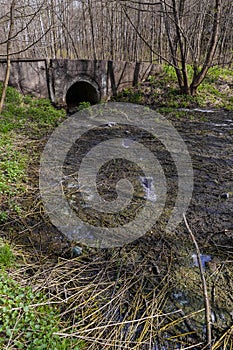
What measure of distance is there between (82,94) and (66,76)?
1.66m

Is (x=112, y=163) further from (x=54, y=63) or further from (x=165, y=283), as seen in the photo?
(x=54, y=63)

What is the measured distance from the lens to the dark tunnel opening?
7.58m

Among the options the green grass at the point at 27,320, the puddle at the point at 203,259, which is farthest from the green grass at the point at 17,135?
the puddle at the point at 203,259

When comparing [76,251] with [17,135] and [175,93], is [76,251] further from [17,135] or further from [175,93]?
[175,93]

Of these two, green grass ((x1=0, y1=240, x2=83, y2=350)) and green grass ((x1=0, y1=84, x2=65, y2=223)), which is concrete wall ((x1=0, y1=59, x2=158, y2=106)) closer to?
green grass ((x1=0, y1=84, x2=65, y2=223))

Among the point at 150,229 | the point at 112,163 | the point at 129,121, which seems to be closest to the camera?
the point at 150,229

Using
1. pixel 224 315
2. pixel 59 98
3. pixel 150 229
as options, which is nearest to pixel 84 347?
pixel 224 315

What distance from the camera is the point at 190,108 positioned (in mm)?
6875

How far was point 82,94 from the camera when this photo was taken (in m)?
8.39

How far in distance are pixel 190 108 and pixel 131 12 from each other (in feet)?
22.0

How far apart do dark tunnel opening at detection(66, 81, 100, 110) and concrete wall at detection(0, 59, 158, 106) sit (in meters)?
0.16

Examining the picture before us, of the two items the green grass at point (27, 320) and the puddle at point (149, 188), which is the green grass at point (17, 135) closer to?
the green grass at point (27, 320)

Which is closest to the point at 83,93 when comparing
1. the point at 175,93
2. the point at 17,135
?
the point at 175,93

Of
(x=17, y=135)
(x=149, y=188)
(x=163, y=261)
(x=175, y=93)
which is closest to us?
(x=163, y=261)
